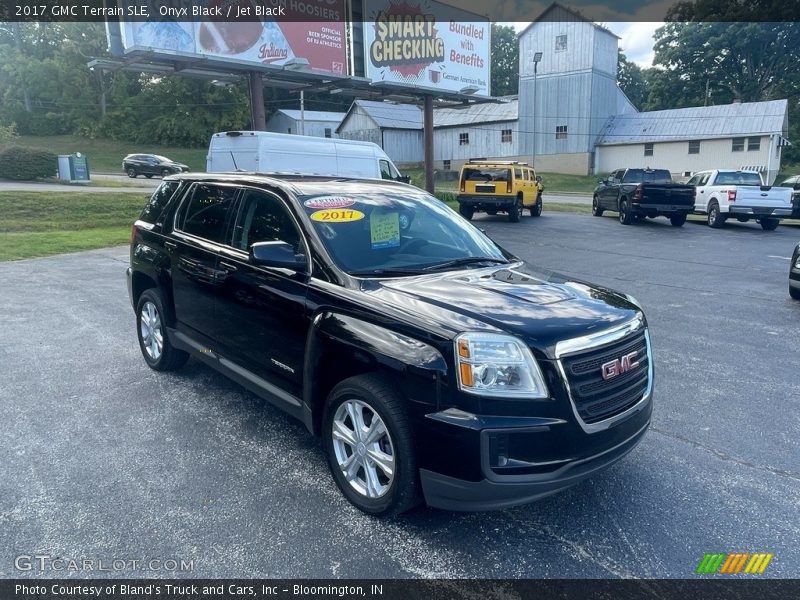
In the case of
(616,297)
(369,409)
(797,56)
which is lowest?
(369,409)

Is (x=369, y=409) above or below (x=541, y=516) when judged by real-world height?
above

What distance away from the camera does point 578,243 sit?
16.2 m

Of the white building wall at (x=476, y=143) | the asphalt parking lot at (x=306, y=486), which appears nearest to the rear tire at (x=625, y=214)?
the asphalt parking lot at (x=306, y=486)

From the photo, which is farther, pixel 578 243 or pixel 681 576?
pixel 578 243

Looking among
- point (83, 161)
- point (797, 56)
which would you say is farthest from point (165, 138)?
point (797, 56)

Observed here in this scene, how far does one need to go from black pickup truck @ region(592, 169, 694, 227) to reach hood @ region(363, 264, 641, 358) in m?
17.9

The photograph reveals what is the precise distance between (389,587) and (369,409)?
0.91 m

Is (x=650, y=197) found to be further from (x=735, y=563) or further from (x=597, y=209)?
(x=735, y=563)

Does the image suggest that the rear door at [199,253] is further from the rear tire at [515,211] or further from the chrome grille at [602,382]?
the rear tire at [515,211]

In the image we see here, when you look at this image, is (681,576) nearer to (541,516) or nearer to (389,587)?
(541,516)

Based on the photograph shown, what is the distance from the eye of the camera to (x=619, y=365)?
Result: 3.21 m

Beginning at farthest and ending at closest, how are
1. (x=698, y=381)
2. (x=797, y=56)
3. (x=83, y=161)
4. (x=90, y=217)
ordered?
1. (x=797, y=56)
2. (x=83, y=161)
3. (x=90, y=217)
4. (x=698, y=381)

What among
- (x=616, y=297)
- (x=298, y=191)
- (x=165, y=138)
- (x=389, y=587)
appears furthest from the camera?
(x=165, y=138)

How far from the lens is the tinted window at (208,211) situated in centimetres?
470
